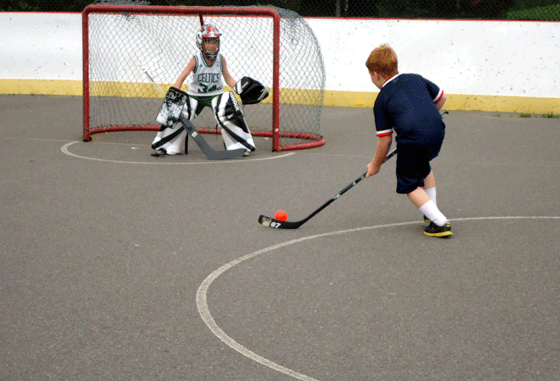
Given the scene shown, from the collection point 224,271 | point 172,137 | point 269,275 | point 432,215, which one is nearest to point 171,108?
point 172,137

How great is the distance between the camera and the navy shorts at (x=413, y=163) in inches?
176

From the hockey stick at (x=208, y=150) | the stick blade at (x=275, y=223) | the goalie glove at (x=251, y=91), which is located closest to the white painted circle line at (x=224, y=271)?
the stick blade at (x=275, y=223)

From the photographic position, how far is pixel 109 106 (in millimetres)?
11688

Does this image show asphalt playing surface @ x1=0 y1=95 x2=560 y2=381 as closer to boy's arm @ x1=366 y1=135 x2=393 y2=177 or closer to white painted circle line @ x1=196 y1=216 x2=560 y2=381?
white painted circle line @ x1=196 y1=216 x2=560 y2=381

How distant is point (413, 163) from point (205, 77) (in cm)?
384

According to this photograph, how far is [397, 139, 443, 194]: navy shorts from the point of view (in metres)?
4.48

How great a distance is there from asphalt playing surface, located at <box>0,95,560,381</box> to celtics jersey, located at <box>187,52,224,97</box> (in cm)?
112

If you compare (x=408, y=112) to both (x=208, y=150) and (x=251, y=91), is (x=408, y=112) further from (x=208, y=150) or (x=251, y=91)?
(x=251, y=91)

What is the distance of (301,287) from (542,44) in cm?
909

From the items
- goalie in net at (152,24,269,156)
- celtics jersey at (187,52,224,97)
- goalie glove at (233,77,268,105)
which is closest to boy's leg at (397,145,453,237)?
goalie in net at (152,24,269,156)

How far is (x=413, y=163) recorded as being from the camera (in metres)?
4.50

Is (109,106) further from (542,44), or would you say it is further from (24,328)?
(24,328)

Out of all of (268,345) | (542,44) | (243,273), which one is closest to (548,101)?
(542,44)

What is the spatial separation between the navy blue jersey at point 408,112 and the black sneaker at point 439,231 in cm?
55
